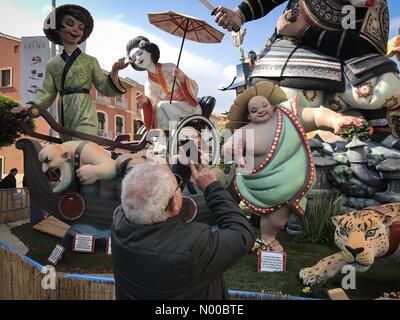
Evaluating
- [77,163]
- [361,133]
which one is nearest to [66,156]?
[77,163]

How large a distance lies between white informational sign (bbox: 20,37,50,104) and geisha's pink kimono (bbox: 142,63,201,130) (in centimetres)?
145

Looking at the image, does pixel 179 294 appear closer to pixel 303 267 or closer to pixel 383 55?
pixel 303 267

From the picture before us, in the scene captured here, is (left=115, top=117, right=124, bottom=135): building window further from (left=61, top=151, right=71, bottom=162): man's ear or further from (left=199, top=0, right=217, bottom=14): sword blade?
(left=199, top=0, right=217, bottom=14): sword blade

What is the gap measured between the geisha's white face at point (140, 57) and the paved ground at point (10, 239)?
1717 millimetres

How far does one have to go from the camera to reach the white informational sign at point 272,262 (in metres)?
2.23

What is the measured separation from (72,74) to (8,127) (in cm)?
77

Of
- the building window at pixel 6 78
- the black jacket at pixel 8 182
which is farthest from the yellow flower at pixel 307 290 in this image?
the building window at pixel 6 78

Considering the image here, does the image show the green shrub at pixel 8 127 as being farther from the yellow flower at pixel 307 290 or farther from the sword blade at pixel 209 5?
the yellow flower at pixel 307 290

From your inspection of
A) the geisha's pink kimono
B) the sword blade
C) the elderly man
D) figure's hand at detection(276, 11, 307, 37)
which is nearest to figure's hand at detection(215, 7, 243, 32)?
the sword blade

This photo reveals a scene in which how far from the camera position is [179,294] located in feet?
4.01

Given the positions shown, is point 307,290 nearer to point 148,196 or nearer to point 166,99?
point 148,196

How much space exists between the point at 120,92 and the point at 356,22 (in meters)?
1.85
